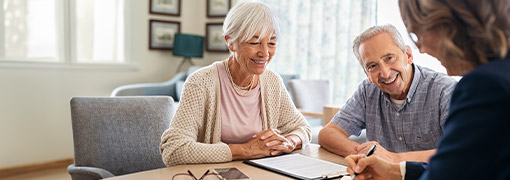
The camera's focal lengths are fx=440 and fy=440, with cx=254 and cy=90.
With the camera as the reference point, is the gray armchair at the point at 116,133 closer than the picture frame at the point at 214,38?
Yes

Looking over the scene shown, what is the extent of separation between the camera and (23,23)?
388cm

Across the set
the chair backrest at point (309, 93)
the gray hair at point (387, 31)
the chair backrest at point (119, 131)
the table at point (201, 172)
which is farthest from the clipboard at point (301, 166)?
the chair backrest at point (309, 93)

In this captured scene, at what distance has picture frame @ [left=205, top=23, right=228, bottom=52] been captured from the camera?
17.3ft

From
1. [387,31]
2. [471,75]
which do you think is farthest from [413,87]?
[471,75]

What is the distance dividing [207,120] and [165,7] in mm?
3529

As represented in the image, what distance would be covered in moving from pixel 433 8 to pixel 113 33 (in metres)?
4.30

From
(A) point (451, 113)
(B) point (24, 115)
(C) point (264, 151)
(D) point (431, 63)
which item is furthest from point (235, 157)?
(B) point (24, 115)

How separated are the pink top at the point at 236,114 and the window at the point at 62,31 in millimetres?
2788

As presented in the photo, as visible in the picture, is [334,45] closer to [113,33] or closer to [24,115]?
[113,33]

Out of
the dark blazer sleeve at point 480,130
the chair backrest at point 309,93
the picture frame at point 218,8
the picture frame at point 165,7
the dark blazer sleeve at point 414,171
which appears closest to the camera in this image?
the dark blazer sleeve at point 480,130

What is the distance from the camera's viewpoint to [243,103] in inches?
70.2

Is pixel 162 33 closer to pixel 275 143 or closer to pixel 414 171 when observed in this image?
pixel 275 143

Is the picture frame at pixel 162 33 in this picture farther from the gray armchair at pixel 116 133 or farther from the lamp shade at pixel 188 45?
the gray armchair at pixel 116 133

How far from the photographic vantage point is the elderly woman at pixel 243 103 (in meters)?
1.56
